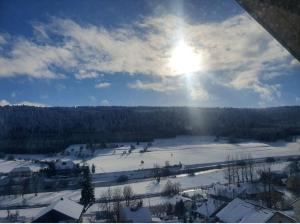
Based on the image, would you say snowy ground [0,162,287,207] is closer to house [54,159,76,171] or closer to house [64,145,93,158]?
house [54,159,76,171]

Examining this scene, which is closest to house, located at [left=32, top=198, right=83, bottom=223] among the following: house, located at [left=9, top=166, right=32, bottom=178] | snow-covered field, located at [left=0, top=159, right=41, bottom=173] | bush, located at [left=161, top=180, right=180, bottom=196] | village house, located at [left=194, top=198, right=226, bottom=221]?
village house, located at [left=194, top=198, right=226, bottom=221]

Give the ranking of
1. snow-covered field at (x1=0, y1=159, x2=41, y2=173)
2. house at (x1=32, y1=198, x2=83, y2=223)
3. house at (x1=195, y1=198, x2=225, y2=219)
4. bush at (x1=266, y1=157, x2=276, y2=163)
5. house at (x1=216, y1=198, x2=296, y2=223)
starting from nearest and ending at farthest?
house at (x1=216, y1=198, x2=296, y2=223) < house at (x1=32, y1=198, x2=83, y2=223) < house at (x1=195, y1=198, x2=225, y2=219) < snow-covered field at (x1=0, y1=159, x2=41, y2=173) < bush at (x1=266, y1=157, x2=276, y2=163)

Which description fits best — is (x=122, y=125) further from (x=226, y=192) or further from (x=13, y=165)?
(x=226, y=192)

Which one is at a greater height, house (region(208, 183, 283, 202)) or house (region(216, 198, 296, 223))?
house (region(216, 198, 296, 223))

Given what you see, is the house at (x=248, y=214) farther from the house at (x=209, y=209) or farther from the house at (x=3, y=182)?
the house at (x=3, y=182)

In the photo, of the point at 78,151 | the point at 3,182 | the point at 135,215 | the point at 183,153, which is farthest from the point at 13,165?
the point at 135,215

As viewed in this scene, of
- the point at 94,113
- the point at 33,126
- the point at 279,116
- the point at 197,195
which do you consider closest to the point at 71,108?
the point at 94,113

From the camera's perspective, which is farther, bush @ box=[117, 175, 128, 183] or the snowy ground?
bush @ box=[117, 175, 128, 183]
